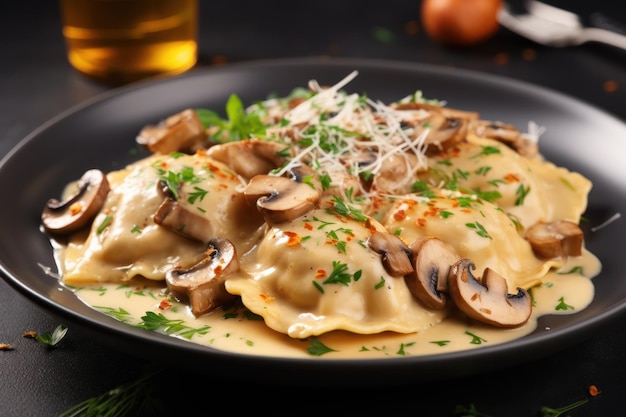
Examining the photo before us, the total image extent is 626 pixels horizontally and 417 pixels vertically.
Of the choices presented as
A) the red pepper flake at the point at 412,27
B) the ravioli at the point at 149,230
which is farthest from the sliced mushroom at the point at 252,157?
the red pepper flake at the point at 412,27

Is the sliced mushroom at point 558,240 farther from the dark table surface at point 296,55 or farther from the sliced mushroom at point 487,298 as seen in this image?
the sliced mushroom at point 487,298

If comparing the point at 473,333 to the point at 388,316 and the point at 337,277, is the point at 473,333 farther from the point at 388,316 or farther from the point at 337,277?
the point at 337,277

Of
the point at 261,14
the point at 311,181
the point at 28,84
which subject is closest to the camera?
the point at 311,181

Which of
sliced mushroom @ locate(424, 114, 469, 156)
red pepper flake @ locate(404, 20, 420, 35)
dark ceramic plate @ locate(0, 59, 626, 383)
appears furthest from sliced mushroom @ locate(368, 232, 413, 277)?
red pepper flake @ locate(404, 20, 420, 35)

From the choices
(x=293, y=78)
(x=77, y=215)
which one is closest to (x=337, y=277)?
(x=77, y=215)

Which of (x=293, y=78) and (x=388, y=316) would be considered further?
(x=293, y=78)

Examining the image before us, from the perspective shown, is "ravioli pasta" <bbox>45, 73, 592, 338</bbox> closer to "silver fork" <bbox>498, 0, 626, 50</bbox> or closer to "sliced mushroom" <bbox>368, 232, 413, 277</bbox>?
"sliced mushroom" <bbox>368, 232, 413, 277</bbox>

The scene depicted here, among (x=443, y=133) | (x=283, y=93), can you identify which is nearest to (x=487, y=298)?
(x=443, y=133)
